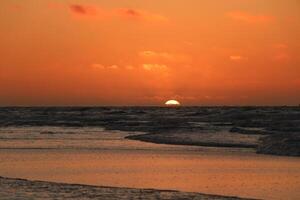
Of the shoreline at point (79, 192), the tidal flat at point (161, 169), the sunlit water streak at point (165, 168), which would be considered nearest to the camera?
the shoreline at point (79, 192)

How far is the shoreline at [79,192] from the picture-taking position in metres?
14.0

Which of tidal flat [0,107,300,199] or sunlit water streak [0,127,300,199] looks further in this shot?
sunlit water streak [0,127,300,199]

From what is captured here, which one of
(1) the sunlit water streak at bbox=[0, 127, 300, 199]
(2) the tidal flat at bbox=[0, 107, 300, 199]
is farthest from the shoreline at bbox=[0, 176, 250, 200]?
(1) the sunlit water streak at bbox=[0, 127, 300, 199]

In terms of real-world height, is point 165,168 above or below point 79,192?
above

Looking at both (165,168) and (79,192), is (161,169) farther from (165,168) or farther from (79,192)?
(79,192)

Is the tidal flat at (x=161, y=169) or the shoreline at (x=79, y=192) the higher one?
the tidal flat at (x=161, y=169)

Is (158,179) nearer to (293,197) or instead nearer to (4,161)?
(293,197)

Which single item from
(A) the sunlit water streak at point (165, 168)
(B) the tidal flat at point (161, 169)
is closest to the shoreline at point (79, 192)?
(B) the tidal flat at point (161, 169)

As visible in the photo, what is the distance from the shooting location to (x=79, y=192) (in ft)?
48.3

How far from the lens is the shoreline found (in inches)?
552

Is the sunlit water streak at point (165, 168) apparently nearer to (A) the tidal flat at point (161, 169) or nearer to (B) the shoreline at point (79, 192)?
(A) the tidal flat at point (161, 169)

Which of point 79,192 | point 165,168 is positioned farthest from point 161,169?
point 79,192

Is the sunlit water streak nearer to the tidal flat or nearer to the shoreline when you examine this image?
the tidal flat

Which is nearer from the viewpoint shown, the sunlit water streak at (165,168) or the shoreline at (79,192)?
the shoreline at (79,192)
